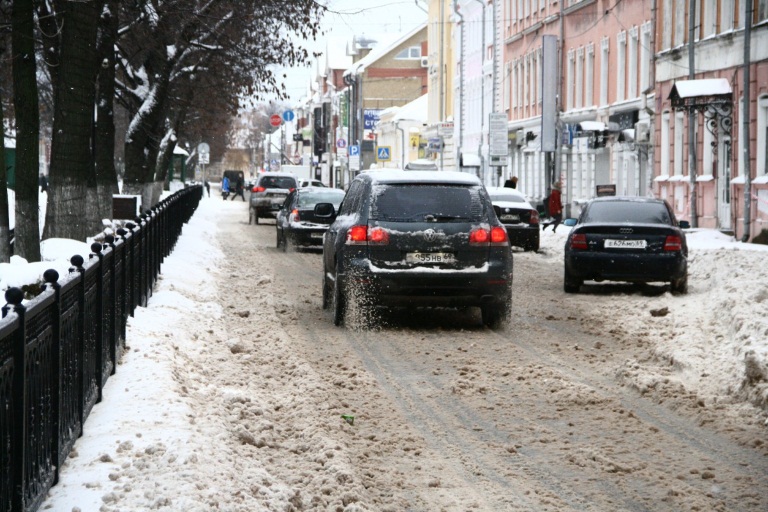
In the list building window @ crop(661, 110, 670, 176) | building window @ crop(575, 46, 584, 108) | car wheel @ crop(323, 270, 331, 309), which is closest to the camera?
car wheel @ crop(323, 270, 331, 309)


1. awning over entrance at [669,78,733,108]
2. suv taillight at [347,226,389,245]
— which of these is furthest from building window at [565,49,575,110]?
suv taillight at [347,226,389,245]

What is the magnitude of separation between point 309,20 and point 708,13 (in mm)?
11338

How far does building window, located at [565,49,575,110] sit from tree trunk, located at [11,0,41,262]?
3366 centimetres

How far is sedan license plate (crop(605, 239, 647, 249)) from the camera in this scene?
755 inches

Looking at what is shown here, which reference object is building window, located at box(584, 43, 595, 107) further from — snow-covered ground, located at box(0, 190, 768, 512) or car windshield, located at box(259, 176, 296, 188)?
snow-covered ground, located at box(0, 190, 768, 512)

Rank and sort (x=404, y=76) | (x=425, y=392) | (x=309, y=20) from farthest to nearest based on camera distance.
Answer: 1. (x=404, y=76)
2. (x=309, y=20)
3. (x=425, y=392)

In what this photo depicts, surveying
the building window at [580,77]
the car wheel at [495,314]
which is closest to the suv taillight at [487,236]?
the car wheel at [495,314]

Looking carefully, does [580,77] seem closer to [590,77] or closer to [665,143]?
[590,77]

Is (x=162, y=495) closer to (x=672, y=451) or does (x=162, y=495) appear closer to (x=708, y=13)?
(x=672, y=451)

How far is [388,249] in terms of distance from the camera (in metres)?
14.3

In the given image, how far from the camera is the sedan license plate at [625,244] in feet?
63.0

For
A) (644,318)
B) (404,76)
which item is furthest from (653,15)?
(404,76)

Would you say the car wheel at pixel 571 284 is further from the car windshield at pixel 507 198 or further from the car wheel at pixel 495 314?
the car windshield at pixel 507 198

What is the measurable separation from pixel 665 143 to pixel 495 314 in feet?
85.0
